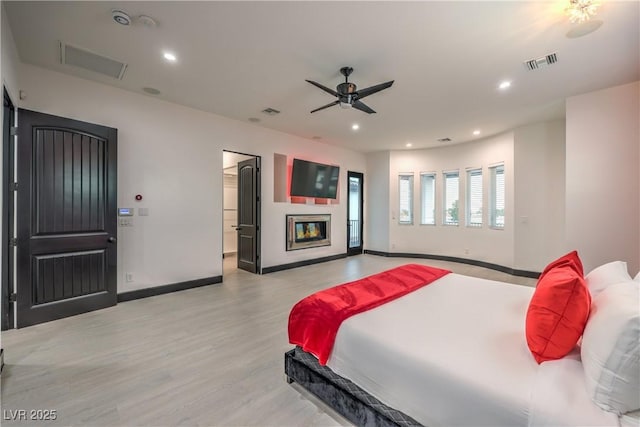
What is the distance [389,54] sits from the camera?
292cm

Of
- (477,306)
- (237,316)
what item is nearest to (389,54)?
(477,306)

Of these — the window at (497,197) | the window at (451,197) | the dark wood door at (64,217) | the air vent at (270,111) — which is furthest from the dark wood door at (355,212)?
the dark wood door at (64,217)

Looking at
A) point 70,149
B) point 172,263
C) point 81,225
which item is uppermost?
point 70,149

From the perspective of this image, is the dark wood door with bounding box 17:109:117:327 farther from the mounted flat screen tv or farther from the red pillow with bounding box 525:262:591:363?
the red pillow with bounding box 525:262:591:363

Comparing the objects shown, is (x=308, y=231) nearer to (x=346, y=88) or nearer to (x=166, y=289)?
(x=166, y=289)

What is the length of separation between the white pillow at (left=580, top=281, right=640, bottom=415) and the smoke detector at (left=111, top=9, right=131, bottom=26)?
372cm

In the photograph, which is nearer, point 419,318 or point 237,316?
point 419,318

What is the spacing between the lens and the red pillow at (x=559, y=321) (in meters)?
1.34

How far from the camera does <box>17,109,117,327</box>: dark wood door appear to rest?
9.90 ft

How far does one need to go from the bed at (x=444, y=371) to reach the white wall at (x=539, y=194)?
385cm

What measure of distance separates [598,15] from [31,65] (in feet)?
18.5

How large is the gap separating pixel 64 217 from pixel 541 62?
5655mm

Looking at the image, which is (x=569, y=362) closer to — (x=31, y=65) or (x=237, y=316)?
(x=237, y=316)

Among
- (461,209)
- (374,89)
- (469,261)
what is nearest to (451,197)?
(461,209)
